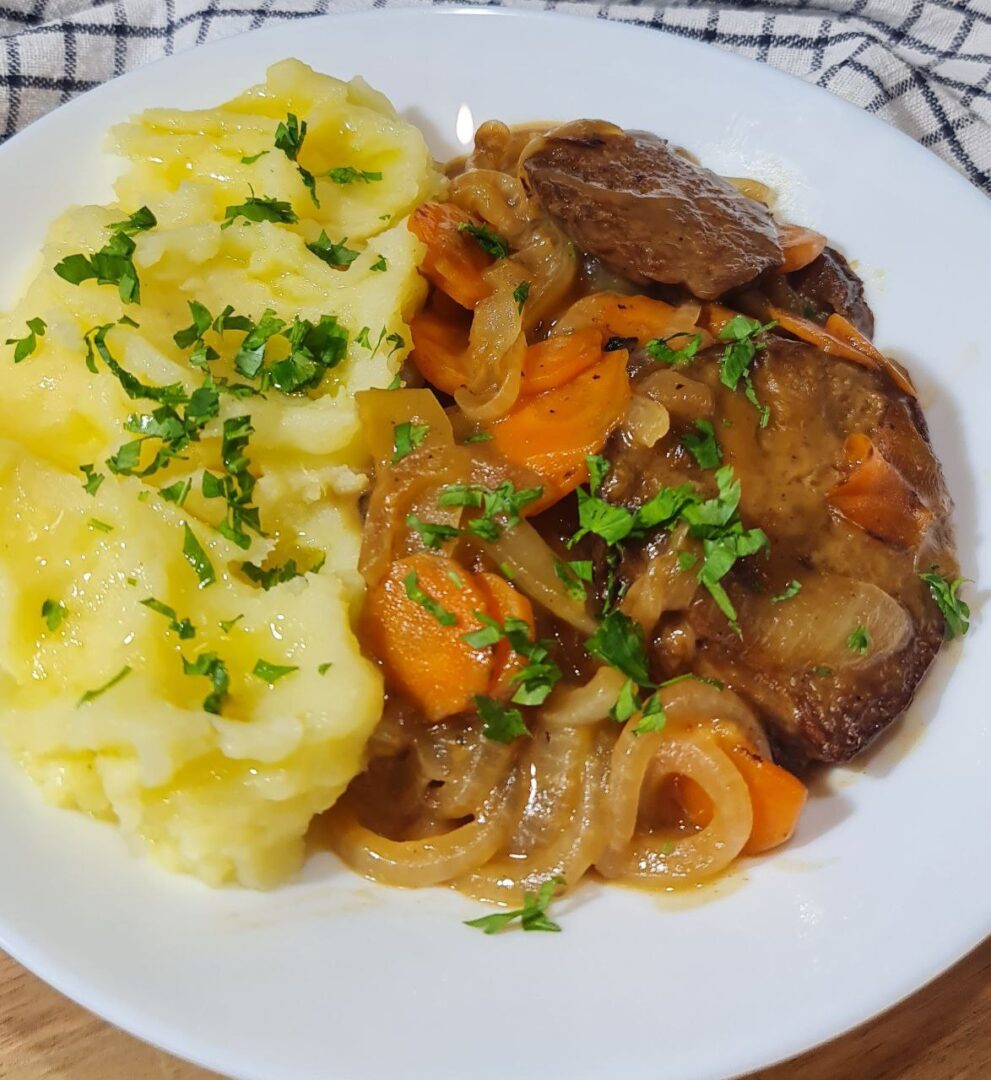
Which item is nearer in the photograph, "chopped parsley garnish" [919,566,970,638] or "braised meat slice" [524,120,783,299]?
"chopped parsley garnish" [919,566,970,638]

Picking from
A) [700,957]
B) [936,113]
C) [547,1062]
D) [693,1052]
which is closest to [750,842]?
[700,957]

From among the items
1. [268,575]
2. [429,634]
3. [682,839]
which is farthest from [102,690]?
[682,839]

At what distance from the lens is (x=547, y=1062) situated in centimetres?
235

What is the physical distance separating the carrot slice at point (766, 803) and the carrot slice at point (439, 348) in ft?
4.92

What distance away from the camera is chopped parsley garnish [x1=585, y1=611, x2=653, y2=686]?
2.93m

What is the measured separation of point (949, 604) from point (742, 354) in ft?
3.22

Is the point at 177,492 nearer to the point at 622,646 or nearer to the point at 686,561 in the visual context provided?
the point at 622,646

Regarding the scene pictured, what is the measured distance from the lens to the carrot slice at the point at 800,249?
3859 millimetres

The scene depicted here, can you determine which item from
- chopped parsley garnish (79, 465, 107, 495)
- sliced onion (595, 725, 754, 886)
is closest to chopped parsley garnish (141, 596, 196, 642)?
chopped parsley garnish (79, 465, 107, 495)

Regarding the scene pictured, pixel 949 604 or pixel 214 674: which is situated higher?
pixel 949 604

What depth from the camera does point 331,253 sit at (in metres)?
3.67

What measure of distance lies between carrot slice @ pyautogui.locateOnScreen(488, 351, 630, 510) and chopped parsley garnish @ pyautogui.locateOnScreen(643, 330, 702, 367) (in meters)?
0.11

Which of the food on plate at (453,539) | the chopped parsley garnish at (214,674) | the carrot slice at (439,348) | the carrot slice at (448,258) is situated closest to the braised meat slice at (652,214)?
the food on plate at (453,539)

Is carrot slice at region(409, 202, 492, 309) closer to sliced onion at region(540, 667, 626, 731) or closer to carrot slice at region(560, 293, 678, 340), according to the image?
carrot slice at region(560, 293, 678, 340)
